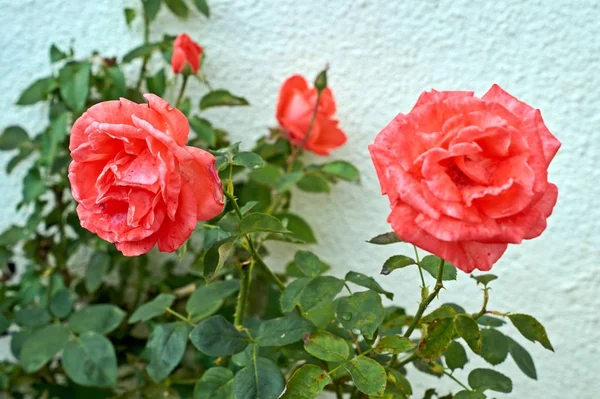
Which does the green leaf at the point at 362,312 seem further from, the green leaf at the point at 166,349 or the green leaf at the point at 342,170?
the green leaf at the point at 342,170

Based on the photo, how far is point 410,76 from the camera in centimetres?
93

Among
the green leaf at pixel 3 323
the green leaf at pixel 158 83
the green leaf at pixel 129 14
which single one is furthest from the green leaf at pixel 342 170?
the green leaf at pixel 3 323

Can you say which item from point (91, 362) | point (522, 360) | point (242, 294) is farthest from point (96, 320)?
point (522, 360)

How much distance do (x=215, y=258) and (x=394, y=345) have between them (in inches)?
6.2

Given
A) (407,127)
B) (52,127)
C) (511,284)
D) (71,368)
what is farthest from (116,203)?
(511,284)

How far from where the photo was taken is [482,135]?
419mm

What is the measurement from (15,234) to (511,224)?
0.81m

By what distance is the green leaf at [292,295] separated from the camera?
58 cm

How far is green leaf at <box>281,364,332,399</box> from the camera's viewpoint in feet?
1.64

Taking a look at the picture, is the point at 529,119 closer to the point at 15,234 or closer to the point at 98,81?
the point at 98,81

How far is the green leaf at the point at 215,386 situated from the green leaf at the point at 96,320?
10.7 inches

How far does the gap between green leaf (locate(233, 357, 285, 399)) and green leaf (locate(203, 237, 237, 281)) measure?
0.09m

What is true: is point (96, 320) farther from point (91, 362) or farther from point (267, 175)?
point (267, 175)

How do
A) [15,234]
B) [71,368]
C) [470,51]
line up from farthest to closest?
[15,234] < [470,51] < [71,368]
